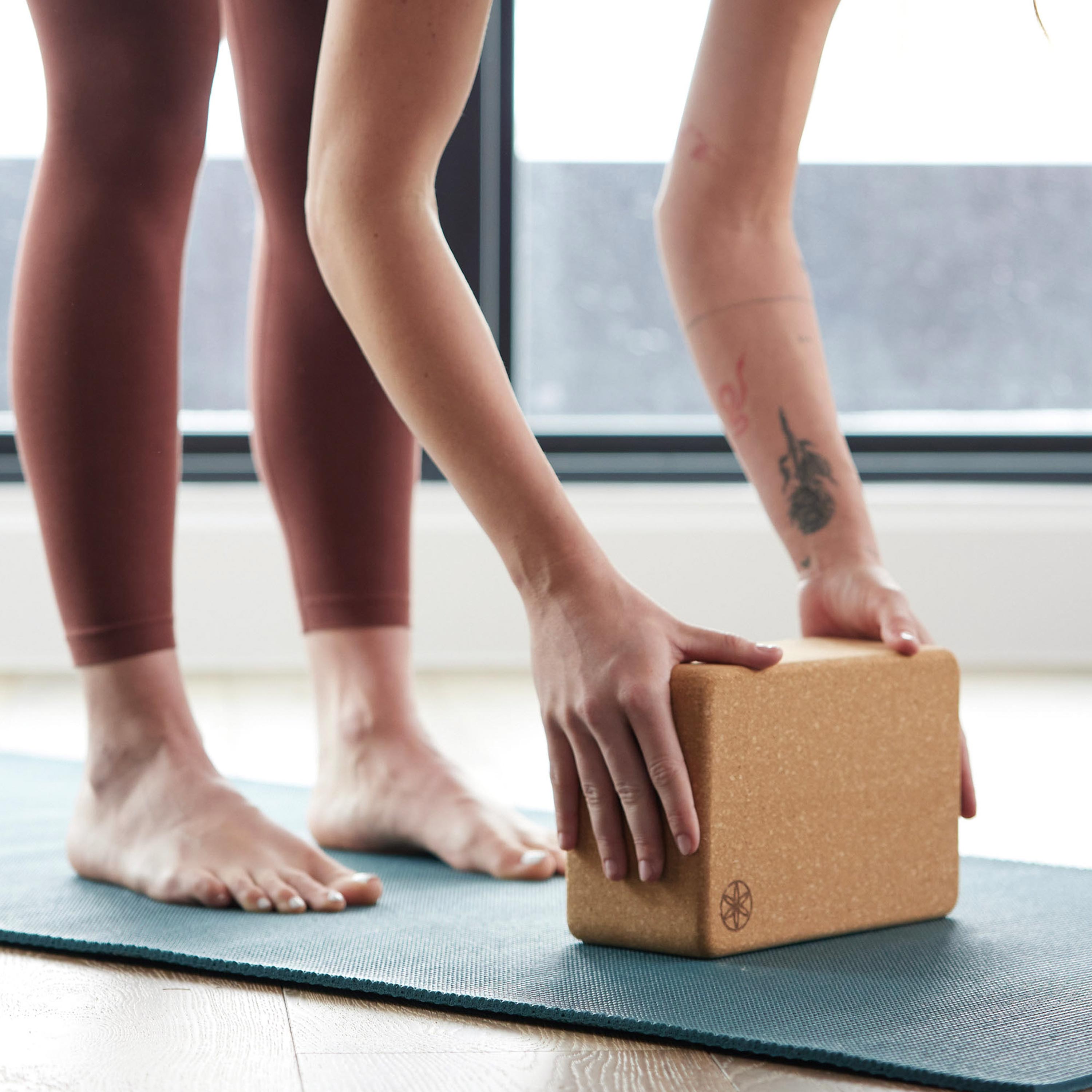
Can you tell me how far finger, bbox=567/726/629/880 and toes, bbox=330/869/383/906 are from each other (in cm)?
24

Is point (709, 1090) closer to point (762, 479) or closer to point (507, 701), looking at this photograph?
point (762, 479)

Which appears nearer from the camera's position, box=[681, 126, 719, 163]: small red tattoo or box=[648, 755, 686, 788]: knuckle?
box=[648, 755, 686, 788]: knuckle

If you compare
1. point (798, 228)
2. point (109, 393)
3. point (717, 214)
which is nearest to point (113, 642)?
point (109, 393)

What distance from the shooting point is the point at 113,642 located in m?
1.24

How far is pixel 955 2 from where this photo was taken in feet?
10.1

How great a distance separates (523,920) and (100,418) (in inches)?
20.9

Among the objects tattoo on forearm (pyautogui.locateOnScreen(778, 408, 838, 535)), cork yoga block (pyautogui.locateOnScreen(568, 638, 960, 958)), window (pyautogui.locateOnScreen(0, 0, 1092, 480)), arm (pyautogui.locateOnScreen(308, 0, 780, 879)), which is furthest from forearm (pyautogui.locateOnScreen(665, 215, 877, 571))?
window (pyautogui.locateOnScreen(0, 0, 1092, 480))

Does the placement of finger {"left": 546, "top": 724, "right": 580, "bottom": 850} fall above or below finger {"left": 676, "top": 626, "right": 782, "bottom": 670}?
below

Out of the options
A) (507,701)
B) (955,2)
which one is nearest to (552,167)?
(955,2)

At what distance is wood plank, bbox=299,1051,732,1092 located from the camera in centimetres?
75

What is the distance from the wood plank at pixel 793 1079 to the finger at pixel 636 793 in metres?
0.16

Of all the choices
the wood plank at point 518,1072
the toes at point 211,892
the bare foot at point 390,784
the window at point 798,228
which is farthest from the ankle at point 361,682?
the window at point 798,228

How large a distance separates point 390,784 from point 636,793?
1.53 ft

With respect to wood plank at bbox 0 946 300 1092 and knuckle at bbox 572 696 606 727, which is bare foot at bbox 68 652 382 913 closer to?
wood plank at bbox 0 946 300 1092
